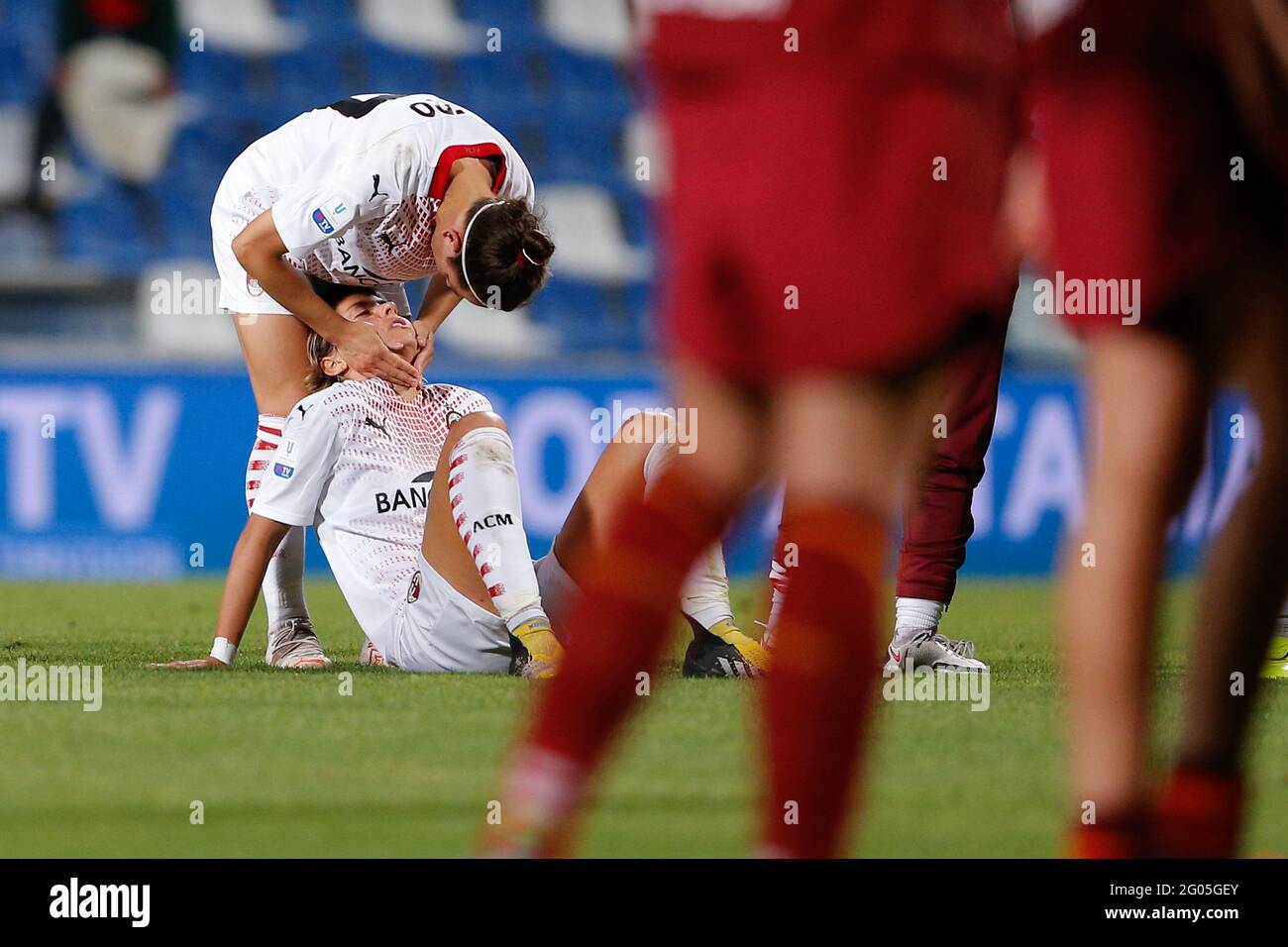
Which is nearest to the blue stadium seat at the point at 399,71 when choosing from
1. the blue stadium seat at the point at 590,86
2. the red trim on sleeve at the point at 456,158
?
the blue stadium seat at the point at 590,86

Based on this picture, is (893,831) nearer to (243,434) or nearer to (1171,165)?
(1171,165)

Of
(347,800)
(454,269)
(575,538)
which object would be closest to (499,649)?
(575,538)

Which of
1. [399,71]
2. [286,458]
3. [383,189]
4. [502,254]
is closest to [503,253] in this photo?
[502,254]

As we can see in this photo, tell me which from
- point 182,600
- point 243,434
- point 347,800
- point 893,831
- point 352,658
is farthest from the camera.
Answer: point 243,434

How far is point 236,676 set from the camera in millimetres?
3555

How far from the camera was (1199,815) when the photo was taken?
1.77m

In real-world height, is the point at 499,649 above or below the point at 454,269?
below

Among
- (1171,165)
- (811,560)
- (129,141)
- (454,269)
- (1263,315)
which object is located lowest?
(811,560)

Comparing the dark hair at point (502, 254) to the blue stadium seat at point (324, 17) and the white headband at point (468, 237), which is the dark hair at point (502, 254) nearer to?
the white headband at point (468, 237)

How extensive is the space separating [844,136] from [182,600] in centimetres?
486

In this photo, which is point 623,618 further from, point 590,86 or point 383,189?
point 590,86

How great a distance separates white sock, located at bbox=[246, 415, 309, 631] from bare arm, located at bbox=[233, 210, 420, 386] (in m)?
0.29

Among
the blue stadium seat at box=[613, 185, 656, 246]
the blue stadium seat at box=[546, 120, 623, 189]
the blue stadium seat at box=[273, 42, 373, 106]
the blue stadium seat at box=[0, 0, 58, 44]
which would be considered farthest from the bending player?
the blue stadium seat at box=[0, 0, 58, 44]

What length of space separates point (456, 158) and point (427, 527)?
78 centimetres
